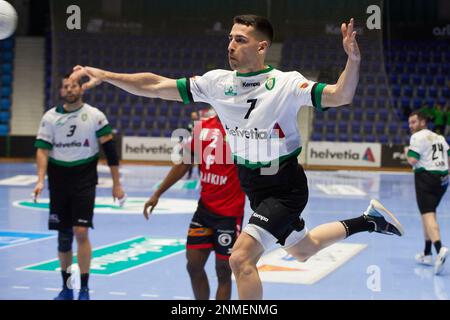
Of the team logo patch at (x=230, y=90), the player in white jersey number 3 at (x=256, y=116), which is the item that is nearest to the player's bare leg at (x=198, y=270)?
the player in white jersey number 3 at (x=256, y=116)

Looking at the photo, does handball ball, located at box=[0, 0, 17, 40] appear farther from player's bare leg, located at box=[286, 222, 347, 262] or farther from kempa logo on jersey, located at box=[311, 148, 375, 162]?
kempa logo on jersey, located at box=[311, 148, 375, 162]

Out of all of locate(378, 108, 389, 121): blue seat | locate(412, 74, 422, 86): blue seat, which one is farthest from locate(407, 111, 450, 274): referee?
locate(412, 74, 422, 86): blue seat

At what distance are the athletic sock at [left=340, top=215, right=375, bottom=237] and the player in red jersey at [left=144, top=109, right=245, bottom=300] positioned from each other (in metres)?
0.86

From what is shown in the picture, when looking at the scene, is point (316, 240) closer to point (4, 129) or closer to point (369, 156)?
point (369, 156)

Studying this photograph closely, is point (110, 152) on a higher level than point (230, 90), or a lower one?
lower

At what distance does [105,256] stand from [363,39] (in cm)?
494

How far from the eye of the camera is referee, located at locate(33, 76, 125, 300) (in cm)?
709

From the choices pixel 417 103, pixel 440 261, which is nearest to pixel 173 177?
pixel 440 261

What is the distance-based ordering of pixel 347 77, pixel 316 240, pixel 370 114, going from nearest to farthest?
pixel 347 77
pixel 316 240
pixel 370 114

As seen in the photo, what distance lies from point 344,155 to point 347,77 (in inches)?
775

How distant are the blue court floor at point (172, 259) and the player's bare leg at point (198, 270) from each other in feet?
3.29

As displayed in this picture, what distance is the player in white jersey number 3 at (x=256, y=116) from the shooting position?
4.79m

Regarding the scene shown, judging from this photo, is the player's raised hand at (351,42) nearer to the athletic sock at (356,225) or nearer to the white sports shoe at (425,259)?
the athletic sock at (356,225)

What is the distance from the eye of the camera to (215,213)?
19.9ft
